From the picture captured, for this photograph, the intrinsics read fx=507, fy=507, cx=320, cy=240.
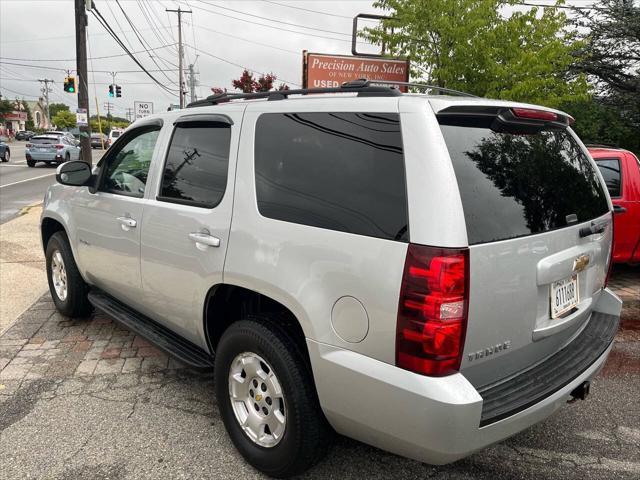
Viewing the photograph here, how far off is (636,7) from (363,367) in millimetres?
16579

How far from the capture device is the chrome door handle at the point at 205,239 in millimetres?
2633

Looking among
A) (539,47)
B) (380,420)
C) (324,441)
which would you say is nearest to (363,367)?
(380,420)

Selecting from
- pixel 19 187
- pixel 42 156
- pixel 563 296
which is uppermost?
pixel 42 156

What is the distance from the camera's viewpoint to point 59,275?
15.5 feet

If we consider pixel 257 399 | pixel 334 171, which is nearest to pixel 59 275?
pixel 257 399

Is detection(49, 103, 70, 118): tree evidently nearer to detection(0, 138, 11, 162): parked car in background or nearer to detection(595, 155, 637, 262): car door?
detection(0, 138, 11, 162): parked car in background

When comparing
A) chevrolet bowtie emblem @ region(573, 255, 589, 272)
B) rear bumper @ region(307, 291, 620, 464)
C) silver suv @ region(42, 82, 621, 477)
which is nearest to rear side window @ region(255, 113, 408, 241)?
silver suv @ region(42, 82, 621, 477)

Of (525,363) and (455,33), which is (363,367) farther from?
(455,33)

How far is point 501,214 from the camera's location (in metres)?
2.06

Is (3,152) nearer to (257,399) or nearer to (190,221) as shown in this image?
(190,221)

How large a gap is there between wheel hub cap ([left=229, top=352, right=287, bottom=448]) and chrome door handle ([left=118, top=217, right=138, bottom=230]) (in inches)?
50.1

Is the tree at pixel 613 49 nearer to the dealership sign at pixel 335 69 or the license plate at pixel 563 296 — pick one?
the dealership sign at pixel 335 69

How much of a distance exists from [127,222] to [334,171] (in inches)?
70.6

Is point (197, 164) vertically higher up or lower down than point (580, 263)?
higher up
